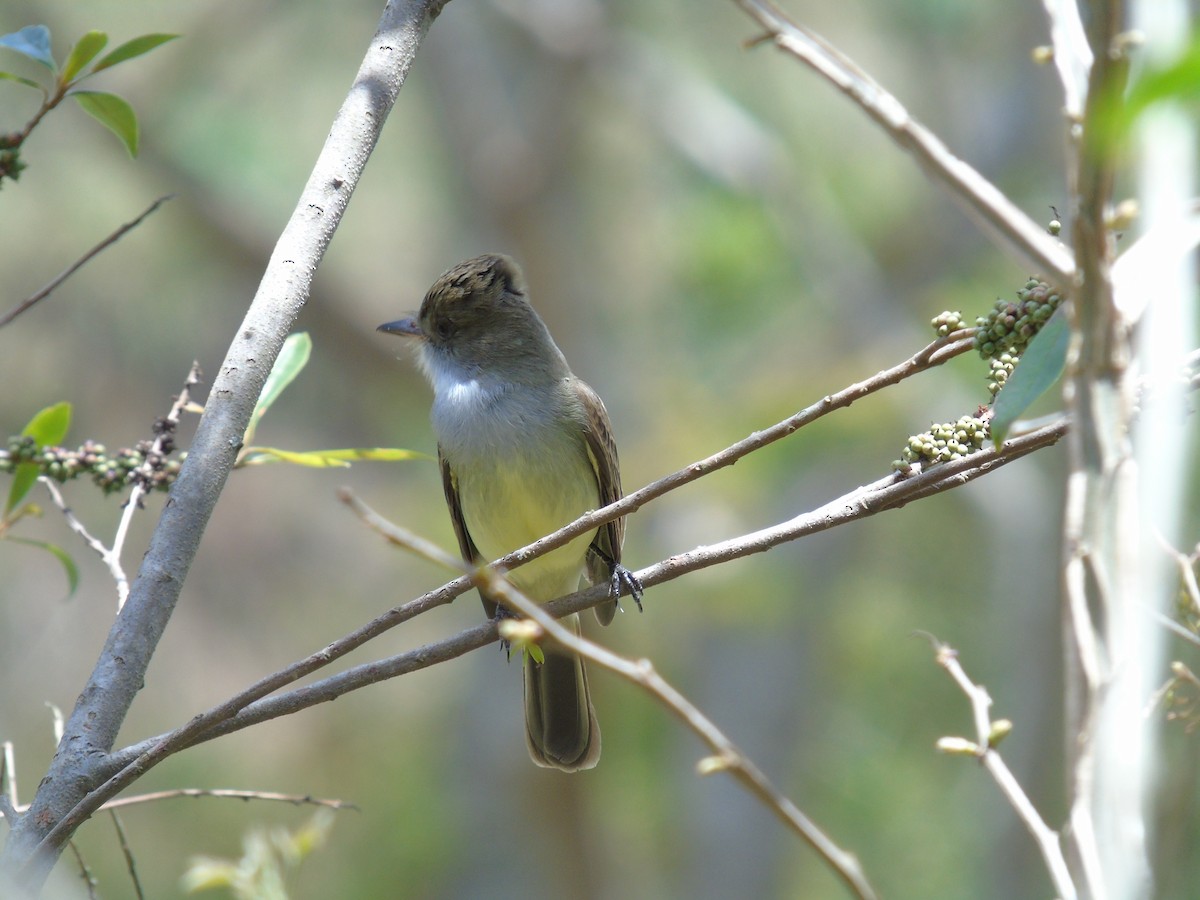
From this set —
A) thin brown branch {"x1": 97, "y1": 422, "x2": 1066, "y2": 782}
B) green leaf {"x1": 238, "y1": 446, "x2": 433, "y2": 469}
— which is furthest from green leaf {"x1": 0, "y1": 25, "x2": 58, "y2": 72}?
thin brown branch {"x1": 97, "y1": 422, "x2": 1066, "y2": 782}

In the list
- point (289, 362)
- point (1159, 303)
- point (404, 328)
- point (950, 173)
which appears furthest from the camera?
point (404, 328)

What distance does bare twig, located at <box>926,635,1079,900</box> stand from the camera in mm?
1314

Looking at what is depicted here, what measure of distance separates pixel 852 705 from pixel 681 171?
4.87m

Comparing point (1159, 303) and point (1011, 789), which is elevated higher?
point (1159, 303)

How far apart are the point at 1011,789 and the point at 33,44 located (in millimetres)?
2173

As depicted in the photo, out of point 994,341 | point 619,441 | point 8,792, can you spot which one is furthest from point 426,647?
point 619,441

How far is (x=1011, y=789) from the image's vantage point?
4.84ft

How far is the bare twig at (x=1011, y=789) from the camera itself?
4.31 ft

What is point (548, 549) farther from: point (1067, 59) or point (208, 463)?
point (1067, 59)

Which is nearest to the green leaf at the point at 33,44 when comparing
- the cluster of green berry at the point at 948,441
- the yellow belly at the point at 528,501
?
the cluster of green berry at the point at 948,441

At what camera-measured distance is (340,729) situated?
10109 mm

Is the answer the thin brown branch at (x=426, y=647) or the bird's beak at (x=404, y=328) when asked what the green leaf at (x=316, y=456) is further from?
the bird's beak at (x=404, y=328)

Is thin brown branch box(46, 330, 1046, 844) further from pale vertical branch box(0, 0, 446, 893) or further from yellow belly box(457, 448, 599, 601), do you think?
yellow belly box(457, 448, 599, 601)

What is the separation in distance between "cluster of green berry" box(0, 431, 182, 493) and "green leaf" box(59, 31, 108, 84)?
0.66 metres
